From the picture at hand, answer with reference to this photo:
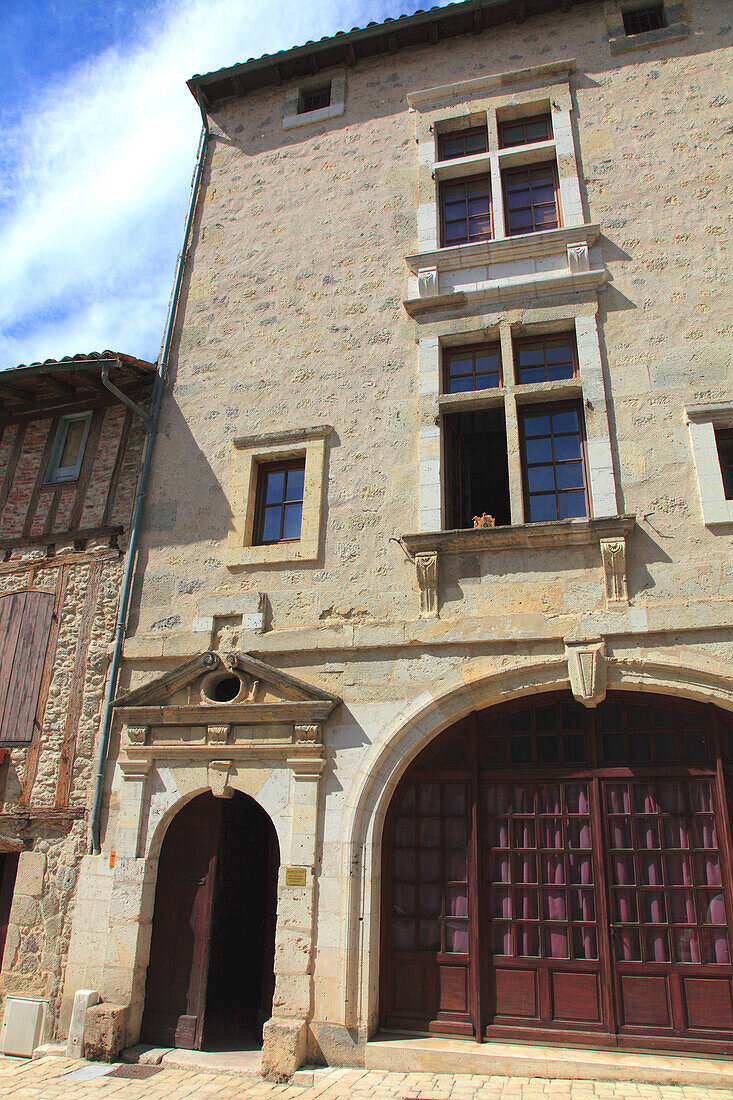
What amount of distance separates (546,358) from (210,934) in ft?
18.7

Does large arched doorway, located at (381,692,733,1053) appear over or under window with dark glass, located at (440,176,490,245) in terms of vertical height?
under

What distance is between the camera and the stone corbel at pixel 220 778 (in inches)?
241

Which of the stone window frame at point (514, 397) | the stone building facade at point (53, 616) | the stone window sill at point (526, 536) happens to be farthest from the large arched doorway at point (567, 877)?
the stone building facade at point (53, 616)

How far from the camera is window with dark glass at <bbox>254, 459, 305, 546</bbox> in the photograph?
7070mm

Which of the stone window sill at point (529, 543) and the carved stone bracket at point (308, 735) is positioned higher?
the stone window sill at point (529, 543)

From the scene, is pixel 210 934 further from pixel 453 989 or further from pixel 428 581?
pixel 428 581

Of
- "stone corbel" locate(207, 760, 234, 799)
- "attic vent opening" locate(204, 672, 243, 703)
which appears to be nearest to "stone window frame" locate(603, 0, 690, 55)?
"attic vent opening" locate(204, 672, 243, 703)

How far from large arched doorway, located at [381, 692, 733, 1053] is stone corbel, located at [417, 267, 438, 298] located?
12.9 ft

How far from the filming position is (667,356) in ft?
21.1

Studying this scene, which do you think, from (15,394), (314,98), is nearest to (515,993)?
(15,394)

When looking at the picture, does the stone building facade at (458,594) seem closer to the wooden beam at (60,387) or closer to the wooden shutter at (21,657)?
the wooden shutter at (21,657)

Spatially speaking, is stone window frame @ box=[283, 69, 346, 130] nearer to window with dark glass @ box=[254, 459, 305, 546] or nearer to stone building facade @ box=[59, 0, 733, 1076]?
stone building facade @ box=[59, 0, 733, 1076]

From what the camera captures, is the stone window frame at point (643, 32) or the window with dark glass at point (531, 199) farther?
the stone window frame at point (643, 32)

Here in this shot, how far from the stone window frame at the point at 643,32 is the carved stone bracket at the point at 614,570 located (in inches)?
219
